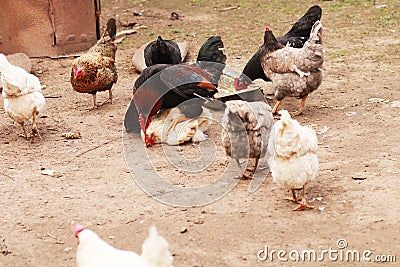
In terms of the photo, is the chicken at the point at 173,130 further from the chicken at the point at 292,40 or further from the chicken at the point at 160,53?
the chicken at the point at 292,40

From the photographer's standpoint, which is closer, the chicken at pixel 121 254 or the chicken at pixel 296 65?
the chicken at pixel 121 254

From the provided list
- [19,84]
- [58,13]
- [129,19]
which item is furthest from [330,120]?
[129,19]

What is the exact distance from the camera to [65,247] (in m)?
4.11

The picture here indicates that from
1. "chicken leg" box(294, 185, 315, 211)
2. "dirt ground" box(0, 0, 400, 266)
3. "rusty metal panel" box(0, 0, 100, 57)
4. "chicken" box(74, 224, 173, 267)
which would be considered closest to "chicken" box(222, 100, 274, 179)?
"dirt ground" box(0, 0, 400, 266)

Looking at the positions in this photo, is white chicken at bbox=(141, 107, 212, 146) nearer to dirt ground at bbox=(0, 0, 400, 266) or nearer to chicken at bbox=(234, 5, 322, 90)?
dirt ground at bbox=(0, 0, 400, 266)

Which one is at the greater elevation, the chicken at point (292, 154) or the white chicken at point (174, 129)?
the chicken at point (292, 154)

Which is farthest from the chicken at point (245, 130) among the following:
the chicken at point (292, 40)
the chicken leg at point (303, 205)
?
the chicken at point (292, 40)

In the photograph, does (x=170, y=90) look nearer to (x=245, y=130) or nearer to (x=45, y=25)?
(x=245, y=130)

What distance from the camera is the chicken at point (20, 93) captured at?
5.95m

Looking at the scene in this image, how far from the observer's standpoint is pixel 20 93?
605cm

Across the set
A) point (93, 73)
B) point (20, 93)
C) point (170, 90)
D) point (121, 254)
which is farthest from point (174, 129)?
point (121, 254)

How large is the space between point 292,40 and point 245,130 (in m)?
2.60

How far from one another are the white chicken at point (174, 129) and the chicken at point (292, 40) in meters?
1.24

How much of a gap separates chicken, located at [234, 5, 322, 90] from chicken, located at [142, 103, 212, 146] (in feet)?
4.08
